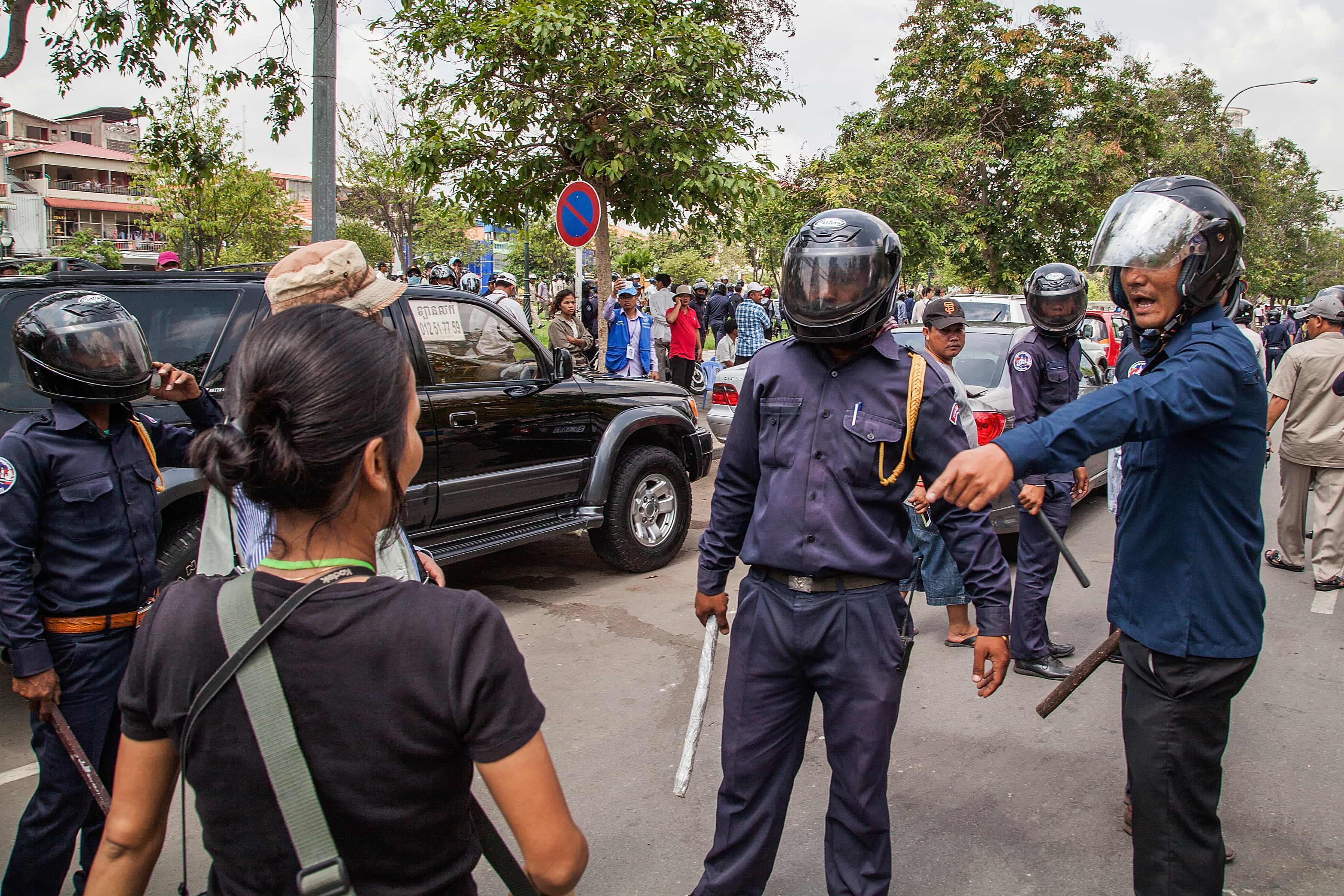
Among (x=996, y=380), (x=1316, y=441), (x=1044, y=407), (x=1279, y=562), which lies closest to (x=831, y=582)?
(x=1044, y=407)

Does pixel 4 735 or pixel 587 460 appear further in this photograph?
pixel 587 460

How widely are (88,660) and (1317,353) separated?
7445 mm

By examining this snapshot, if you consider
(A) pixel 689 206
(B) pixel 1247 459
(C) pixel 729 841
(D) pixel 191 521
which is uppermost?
(A) pixel 689 206

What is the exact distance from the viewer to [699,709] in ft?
9.04

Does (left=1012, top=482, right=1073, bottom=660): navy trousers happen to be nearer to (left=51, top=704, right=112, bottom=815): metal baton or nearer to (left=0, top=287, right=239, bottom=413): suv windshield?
(left=51, top=704, right=112, bottom=815): metal baton

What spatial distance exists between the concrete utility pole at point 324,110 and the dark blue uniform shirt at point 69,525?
3.95 meters

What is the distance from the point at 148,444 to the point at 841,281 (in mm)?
2090

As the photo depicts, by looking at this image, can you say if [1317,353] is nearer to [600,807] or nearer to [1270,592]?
[1270,592]

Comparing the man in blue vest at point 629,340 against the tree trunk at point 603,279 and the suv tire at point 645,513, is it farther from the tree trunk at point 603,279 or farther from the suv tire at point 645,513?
the suv tire at point 645,513

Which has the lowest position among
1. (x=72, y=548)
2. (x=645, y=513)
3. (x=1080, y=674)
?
(x=645, y=513)

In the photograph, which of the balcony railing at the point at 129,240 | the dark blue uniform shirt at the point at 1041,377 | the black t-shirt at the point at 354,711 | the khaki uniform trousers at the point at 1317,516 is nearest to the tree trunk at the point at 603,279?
the dark blue uniform shirt at the point at 1041,377

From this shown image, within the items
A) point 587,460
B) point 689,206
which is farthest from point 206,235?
point 587,460

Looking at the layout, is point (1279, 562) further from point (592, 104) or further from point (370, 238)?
point (370, 238)

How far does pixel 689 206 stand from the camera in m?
10.3
